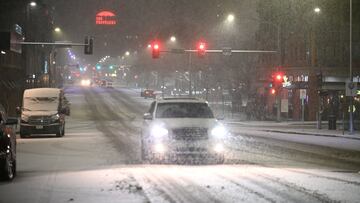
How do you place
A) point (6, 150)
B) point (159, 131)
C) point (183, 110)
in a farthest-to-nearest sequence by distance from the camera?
point (183, 110) → point (159, 131) → point (6, 150)

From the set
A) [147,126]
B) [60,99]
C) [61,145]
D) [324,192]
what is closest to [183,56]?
[60,99]

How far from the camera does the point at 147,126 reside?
57.9 ft

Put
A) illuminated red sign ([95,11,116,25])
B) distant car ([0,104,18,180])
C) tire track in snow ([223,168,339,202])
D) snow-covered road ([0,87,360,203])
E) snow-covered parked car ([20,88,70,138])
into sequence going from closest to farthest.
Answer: tire track in snow ([223,168,339,202]) < snow-covered road ([0,87,360,203]) < distant car ([0,104,18,180]) < snow-covered parked car ([20,88,70,138]) < illuminated red sign ([95,11,116,25])

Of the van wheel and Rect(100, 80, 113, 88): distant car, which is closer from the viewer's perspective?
the van wheel

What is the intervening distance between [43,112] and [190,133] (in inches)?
579

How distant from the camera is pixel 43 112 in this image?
1168 inches

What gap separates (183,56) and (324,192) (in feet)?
280

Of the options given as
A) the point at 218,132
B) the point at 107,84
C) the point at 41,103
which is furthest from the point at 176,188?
the point at 107,84

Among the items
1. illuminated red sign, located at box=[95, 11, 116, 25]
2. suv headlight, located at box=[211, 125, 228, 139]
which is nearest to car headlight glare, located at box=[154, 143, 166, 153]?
suv headlight, located at box=[211, 125, 228, 139]

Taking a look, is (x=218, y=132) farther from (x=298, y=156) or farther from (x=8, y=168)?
(x=8, y=168)

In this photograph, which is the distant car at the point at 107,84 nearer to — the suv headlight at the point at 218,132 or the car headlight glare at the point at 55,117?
the car headlight glare at the point at 55,117

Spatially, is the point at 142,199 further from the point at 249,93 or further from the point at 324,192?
the point at 249,93

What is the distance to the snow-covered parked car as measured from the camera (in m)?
29.2

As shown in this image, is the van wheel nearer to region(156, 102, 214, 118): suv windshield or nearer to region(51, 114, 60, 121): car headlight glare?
region(156, 102, 214, 118): suv windshield
